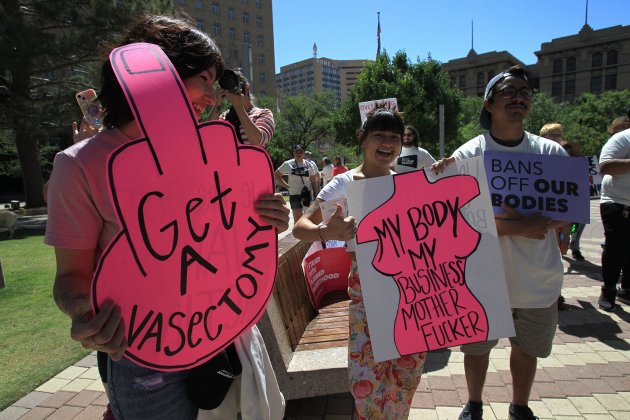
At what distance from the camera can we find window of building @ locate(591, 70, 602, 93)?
2631 inches

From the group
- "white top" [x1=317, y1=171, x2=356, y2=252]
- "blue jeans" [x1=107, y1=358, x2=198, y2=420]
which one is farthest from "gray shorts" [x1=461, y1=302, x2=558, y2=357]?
"blue jeans" [x1=107, y1=358, x2=198, y2=420]

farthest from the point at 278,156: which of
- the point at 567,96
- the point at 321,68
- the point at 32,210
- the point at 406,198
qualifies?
the point at 321,68

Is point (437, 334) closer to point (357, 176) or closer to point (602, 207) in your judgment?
point (357, 176)

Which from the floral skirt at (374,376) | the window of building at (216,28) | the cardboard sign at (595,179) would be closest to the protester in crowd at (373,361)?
the floral skirt at (374,376)

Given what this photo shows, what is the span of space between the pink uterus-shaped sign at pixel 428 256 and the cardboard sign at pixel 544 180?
33 cm

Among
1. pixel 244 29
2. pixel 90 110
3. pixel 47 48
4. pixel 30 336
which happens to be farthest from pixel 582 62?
pixel 30 336

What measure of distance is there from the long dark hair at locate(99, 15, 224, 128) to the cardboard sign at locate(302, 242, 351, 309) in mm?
2280

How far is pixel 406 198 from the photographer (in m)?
1.81

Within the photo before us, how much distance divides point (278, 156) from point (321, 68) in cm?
7605

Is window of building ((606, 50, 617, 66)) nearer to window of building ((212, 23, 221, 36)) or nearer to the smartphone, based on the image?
window of building ((212, 23, 221, 36))

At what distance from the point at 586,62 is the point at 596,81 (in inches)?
145

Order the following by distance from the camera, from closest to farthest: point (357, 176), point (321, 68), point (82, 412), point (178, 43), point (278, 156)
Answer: point (178, 43) < point (357, 176) < point (82, 412) < point (278, 156) < point (321, 68)

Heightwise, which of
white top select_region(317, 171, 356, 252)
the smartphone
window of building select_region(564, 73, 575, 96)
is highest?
window of building select_region(564, 73, 575, 96)

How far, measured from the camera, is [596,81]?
67375 mm
